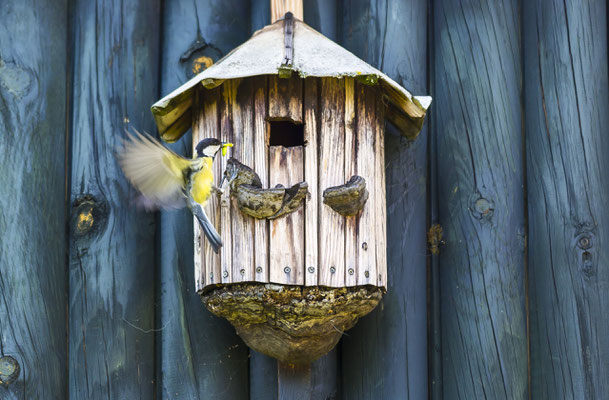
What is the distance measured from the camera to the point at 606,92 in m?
4.43

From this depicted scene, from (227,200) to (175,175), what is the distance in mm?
347

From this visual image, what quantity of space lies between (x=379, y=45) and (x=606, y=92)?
3.48 feet

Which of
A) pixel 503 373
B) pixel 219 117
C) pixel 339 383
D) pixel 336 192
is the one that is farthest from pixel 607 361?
pixel 219 117

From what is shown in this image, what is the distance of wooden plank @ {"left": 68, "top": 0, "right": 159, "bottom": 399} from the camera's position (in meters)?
4.29

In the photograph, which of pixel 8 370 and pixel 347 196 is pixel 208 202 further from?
pixel 8 370

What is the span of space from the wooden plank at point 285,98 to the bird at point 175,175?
9.0 inches

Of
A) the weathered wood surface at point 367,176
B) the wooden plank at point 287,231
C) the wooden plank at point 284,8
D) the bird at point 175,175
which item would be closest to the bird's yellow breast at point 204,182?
the bird at point 175,175

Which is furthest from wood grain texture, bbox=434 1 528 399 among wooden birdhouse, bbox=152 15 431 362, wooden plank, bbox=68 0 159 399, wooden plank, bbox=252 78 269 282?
wooden plank, bbox=68 0 159 399

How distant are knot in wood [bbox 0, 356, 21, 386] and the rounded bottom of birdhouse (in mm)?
969

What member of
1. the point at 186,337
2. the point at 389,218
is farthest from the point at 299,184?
the point at 186,337

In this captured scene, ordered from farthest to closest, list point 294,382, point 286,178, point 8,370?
point 8,370 < point 294,382 < point 286,178

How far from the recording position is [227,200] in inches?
150

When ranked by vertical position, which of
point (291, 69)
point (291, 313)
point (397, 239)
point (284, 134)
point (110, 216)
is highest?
point (291, 69)

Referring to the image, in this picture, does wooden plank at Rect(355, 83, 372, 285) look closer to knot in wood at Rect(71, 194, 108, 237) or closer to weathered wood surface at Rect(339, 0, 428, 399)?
weathered wood surface at Rect(339, 0, 428, 399)
